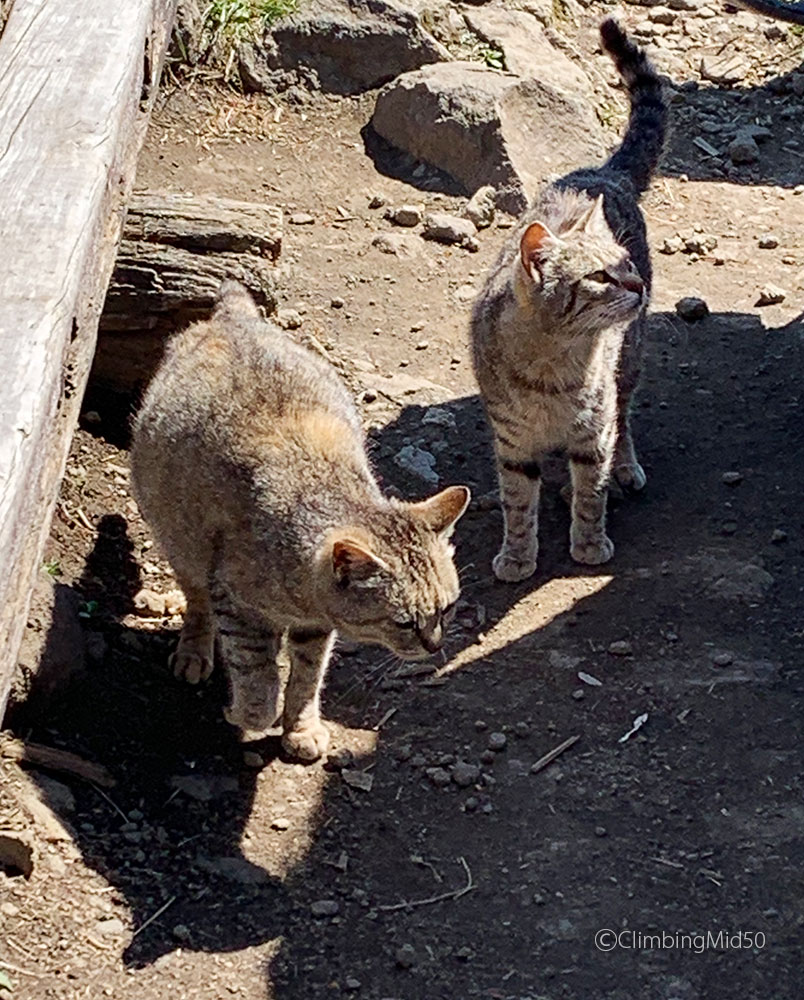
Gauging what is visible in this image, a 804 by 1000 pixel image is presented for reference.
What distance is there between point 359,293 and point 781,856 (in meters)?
3.96

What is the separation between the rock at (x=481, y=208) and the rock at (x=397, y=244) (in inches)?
14.2

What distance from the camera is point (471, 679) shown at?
532cm

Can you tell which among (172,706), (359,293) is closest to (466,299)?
(359,293)

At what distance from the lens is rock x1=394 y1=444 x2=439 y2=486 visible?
21.1 feet

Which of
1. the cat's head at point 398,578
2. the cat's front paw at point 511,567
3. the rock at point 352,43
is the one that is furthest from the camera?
the rock at point 352,43

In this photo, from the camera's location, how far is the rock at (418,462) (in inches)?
253

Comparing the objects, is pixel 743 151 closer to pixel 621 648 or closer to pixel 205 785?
pixel 621 648

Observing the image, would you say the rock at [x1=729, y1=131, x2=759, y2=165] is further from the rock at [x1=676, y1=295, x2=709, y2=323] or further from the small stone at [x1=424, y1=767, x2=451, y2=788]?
the small stone at [x1=424, y1=767, x2=451, y2=788]

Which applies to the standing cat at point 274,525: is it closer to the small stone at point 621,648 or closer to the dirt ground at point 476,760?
the dirt ground at point 476,760

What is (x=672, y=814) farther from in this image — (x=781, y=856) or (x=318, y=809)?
(x=318, y=809)

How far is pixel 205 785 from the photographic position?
4.73m

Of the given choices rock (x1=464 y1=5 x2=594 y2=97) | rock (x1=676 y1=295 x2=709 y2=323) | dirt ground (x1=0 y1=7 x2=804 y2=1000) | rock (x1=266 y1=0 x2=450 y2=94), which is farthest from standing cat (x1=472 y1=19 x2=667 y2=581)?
rock (x1=266 y1=0 x2=450 y2=94)

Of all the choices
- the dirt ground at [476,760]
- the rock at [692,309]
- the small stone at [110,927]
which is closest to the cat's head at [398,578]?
the dirt ground at [476,760]

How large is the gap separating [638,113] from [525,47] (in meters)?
2.35
